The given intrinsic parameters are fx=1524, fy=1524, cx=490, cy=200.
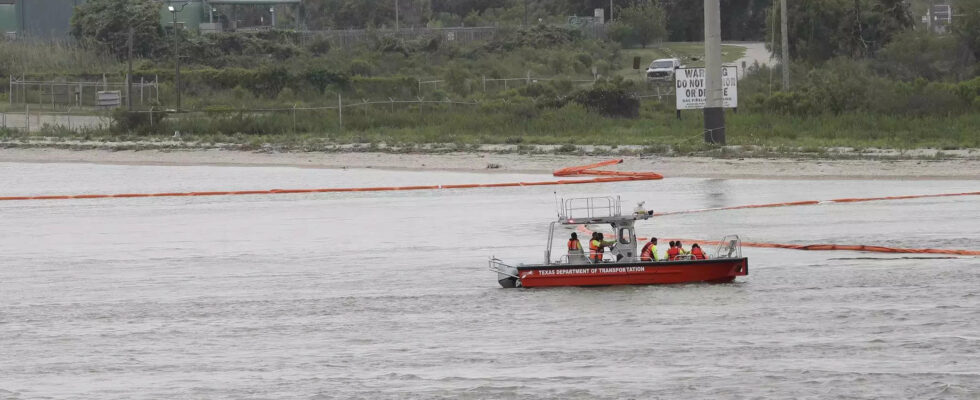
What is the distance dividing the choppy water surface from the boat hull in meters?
0.20

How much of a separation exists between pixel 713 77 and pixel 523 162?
6.06 metres

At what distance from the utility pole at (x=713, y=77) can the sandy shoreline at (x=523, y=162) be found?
1.91 m

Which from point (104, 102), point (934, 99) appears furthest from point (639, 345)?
point (104, 102)

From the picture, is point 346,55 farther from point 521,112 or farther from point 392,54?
point 521,112

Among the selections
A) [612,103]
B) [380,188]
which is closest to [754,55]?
[612,103]

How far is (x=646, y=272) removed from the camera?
23.0 metres

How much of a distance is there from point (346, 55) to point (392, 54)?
2885 millimetres

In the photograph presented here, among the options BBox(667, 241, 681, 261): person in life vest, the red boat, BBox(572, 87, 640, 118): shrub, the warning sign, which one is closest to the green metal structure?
BBox(572, 87, 640, 118): shrub

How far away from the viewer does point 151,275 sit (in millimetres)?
26094

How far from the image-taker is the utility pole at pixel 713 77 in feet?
143

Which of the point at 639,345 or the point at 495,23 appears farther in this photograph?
the point at 495,23

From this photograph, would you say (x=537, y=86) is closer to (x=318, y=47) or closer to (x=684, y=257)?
(x=318, y=47)

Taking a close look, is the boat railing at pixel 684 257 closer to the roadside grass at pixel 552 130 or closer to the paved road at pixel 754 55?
the roadside grass at pixel 552 130

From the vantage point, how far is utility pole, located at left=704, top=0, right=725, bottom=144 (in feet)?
143
